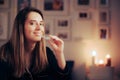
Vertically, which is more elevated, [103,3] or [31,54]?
[103,3]

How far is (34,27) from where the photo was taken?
772mm

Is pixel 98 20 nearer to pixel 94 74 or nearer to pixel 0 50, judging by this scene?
pixel 94 74

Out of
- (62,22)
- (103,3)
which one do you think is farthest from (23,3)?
(103,3)

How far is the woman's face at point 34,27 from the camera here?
2.49 feet

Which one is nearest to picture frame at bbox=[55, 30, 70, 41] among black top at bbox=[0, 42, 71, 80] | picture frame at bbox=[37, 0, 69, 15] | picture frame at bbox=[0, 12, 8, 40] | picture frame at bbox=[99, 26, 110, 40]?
picture frame at bbox=[37, 0, 69, 15]

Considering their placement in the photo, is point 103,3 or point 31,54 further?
point 103,3

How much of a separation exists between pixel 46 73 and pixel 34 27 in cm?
16

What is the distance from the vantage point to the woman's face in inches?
29.9

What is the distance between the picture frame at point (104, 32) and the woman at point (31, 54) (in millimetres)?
1441

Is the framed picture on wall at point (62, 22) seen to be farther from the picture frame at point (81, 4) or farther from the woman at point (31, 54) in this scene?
the woman at point (31, 54)

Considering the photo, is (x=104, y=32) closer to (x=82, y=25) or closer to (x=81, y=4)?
(x=82, y=25)

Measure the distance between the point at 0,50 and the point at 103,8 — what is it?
5.17 ft

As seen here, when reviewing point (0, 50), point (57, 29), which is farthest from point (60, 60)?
point (57, 29)

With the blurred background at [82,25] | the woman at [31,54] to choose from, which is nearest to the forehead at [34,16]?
the woman at [31,54]
